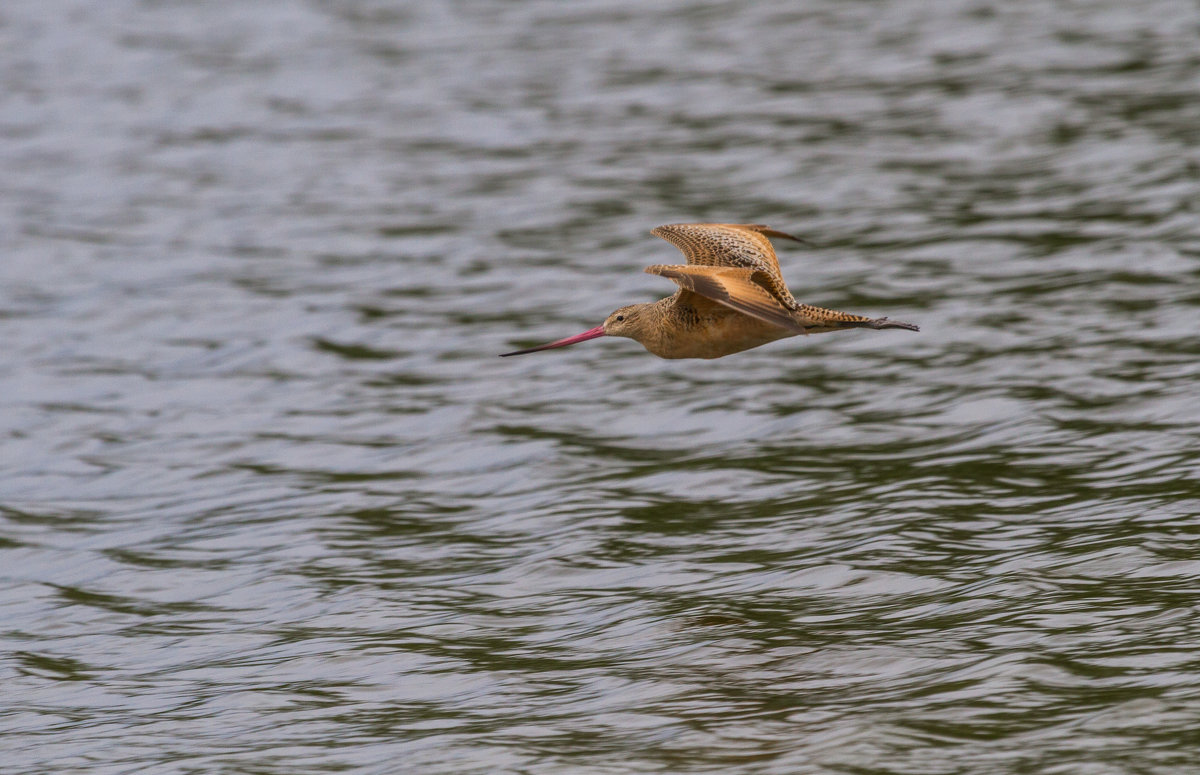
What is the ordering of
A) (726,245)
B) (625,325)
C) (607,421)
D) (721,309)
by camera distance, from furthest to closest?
(607,421) → (726,245) → (625,325) → (721,309)

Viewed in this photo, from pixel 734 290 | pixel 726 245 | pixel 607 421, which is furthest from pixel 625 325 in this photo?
pixel 607 421

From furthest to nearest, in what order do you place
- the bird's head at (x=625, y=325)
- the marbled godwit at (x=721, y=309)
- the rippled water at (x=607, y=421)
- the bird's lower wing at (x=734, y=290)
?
the bird's head at (x=625, y=325)
the marbled godwit at (x=721, y=309)
the bird's lower wing at (x=734, y=290)
the rippled water at (x=607, y=421)

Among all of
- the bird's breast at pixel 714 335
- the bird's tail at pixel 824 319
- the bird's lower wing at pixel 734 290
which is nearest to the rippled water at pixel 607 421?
the bird's breast at pixel 714 335

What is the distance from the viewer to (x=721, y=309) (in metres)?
8.58

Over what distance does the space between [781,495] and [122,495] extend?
4.27 metres

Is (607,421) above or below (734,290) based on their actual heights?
below

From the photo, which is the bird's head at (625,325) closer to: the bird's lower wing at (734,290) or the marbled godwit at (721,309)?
the marbled godwit at (721,309)

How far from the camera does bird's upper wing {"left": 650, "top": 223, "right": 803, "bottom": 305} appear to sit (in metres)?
9.15

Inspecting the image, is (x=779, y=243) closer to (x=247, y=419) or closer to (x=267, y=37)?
(x=247, y=419)

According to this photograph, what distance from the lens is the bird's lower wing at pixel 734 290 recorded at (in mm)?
7691

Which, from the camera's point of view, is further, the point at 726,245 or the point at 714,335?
the point at 726,245

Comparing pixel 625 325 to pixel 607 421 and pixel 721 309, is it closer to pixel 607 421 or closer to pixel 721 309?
pixel 721 309

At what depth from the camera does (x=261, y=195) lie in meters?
18.7

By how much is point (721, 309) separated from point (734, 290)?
51 cm
